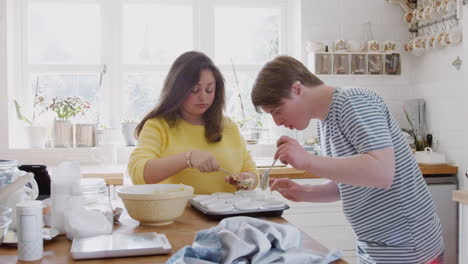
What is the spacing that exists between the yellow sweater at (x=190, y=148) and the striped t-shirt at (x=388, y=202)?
695 millimetres

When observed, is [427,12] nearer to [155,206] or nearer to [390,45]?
[390,45]

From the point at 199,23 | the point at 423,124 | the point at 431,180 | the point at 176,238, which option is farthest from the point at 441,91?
the point at 176,238

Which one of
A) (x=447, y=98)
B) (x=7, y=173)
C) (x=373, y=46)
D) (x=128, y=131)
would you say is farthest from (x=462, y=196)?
(x=128, y=131)

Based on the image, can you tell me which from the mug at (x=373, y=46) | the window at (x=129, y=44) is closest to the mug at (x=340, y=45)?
the mug at (x=373, y=46)

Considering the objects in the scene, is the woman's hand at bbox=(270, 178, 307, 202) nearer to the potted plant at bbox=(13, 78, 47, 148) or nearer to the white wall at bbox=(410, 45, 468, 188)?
the white wall at bbox=(410, 45, 468, 188)

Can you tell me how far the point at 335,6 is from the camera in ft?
12.5

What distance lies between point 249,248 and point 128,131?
2840 millimetres

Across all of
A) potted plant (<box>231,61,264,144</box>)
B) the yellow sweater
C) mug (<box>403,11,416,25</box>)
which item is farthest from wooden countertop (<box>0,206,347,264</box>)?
mug (<box>403,11,416,25</box>)

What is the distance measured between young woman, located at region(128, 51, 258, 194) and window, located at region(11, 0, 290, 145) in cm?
173

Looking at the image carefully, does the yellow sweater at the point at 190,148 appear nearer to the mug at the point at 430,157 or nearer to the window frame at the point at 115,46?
the mug at the point at 430,157

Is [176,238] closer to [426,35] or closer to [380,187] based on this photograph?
[380,187]

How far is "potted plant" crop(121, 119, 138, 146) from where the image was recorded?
147 inches

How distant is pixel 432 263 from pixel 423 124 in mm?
2341

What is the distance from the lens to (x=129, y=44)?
390 cm
